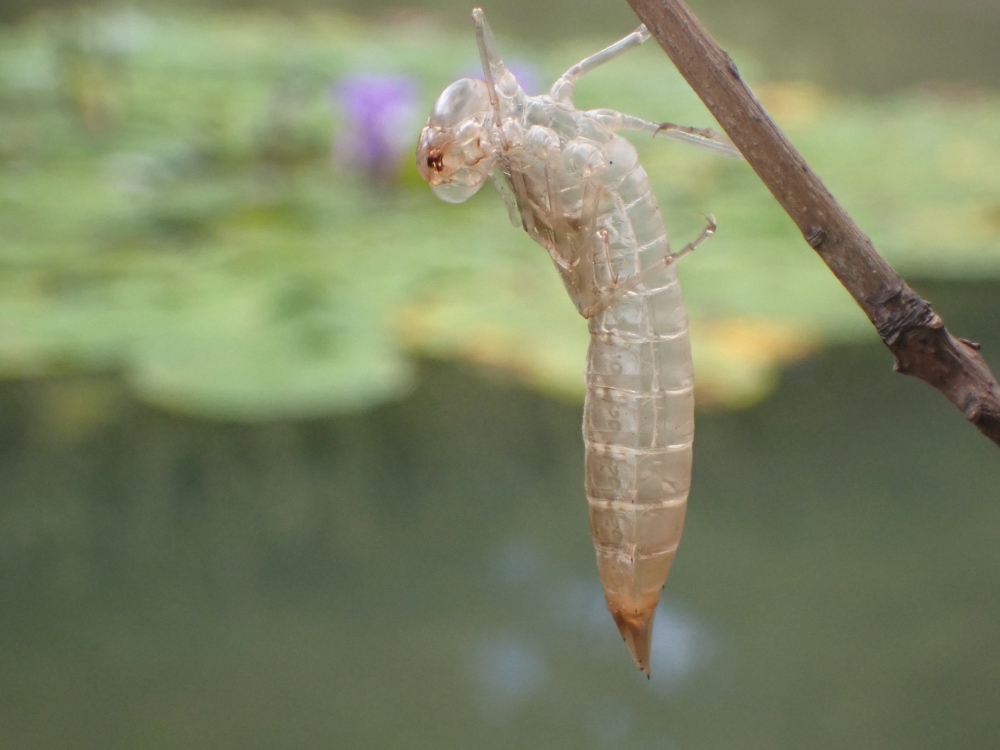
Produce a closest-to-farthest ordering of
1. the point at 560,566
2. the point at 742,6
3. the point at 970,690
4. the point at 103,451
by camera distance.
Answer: the point at 970,690
the point at 560,566
the point at 103,451
the point at 742,6

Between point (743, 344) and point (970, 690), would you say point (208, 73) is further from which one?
point (970, 690)

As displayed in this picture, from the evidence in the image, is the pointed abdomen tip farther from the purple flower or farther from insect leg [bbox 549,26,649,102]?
the purple flower

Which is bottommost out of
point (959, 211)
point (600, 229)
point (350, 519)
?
point (350, 519)

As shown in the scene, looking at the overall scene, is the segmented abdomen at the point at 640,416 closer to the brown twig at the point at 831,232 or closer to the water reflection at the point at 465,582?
the brown twig at the point at 831,232

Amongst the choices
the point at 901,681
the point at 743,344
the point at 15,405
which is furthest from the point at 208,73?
the point at 901,681

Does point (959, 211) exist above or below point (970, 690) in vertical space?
above

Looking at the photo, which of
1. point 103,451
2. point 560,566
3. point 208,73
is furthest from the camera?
point 208,73
